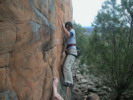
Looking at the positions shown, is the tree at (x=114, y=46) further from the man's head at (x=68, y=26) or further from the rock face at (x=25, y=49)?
the rock face at (x=25, y=49)

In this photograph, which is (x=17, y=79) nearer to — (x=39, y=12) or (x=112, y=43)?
(x=39, y=12)

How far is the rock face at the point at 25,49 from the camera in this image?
17.8 ft

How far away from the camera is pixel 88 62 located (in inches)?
573

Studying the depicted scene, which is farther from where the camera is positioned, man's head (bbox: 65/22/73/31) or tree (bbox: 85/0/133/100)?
tree (bbox: 85/0/133/100)

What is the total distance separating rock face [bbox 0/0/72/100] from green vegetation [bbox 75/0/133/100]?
773cm

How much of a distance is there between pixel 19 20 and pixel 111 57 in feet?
30.5

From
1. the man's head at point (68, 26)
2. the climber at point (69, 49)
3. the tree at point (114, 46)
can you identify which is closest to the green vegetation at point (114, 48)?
the tree at point (114, 46)

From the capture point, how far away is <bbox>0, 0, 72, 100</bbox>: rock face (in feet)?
17.8

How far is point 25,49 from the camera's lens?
5.78 meters

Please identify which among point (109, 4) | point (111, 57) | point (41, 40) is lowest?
point (111, 57)

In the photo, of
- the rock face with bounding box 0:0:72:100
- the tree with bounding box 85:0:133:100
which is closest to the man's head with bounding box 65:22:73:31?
the rock face with bounding box 0:0:72:100

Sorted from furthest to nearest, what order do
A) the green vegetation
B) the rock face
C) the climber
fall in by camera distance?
the green vegetation, the climber, the rock face

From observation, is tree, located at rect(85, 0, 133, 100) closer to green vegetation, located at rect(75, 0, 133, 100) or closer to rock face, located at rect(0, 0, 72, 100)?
green vegetation, located at rect(75, 0, 133, 100)

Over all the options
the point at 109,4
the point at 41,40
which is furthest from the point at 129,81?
the point at 41,40
